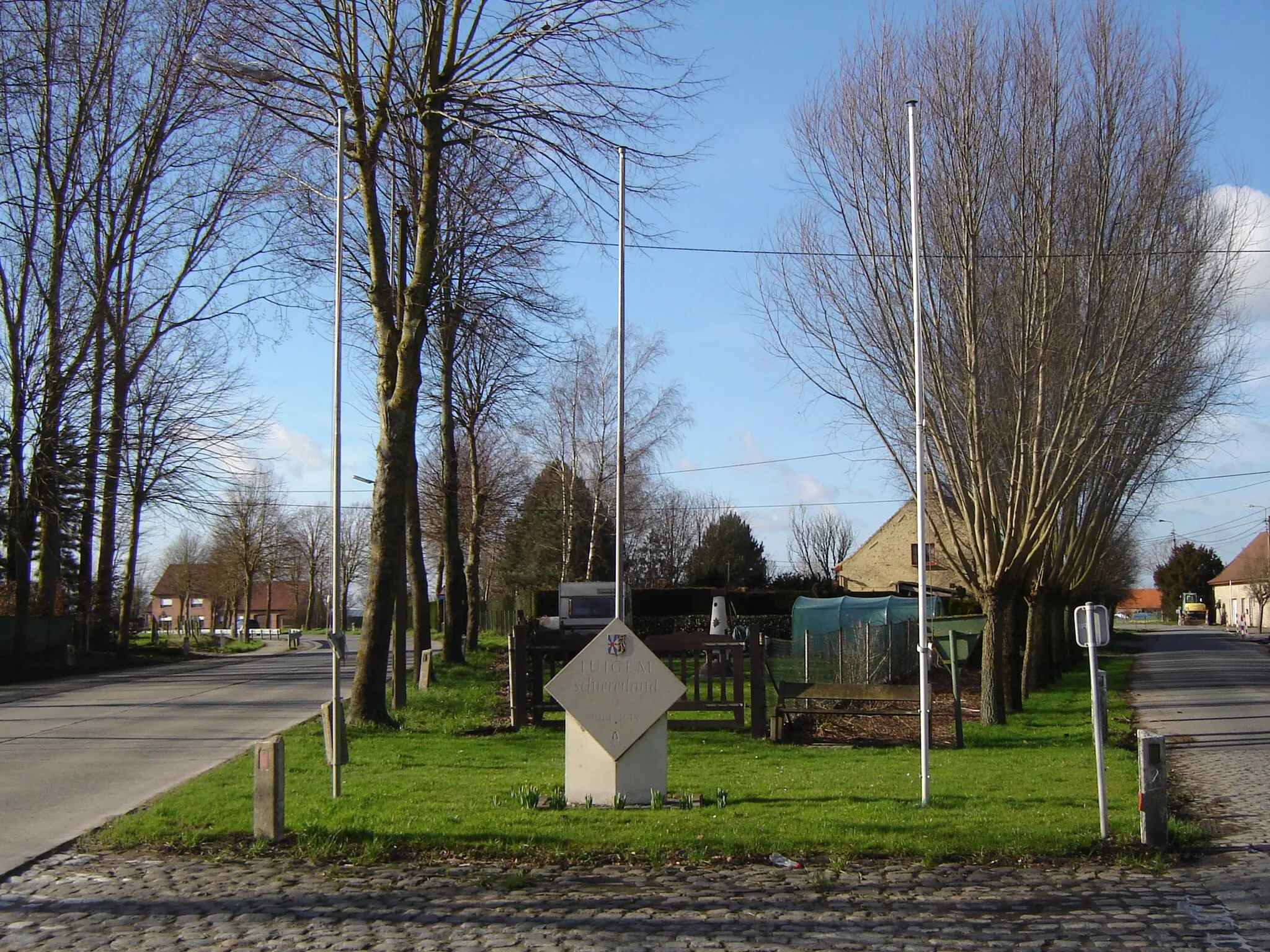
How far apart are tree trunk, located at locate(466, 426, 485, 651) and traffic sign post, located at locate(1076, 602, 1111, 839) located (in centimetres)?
2950

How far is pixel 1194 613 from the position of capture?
365 feet

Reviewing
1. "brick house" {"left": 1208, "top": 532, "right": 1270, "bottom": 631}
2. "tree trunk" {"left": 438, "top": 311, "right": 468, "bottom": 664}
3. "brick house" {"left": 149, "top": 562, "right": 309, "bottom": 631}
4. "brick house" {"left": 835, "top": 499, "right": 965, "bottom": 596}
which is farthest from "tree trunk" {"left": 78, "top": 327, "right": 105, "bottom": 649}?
"brick house" {"left": 1208, "top": 532, "right": 1270, "bottom": 631}

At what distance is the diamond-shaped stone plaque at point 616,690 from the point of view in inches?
403

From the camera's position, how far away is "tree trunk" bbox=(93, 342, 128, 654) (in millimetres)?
29531

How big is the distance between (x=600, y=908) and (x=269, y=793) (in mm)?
2930

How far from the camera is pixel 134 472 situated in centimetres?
3009

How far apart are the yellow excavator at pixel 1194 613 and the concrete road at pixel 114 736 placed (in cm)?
10097

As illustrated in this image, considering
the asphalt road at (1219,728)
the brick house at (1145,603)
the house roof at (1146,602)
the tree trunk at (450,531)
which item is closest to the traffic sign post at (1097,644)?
the asphalt road at (1219,728)

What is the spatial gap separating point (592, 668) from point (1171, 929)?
196 inches

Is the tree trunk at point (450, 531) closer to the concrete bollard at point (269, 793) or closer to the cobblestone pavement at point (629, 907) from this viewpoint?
the concrete bollard at point (269, 793)

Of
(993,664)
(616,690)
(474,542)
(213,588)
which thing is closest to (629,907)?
(616,690)

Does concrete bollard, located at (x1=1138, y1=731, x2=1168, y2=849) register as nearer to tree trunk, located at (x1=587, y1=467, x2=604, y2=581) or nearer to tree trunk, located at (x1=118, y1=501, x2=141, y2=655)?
tree trunk, located at (x1=118, y1=501, x2=141, y2=655)

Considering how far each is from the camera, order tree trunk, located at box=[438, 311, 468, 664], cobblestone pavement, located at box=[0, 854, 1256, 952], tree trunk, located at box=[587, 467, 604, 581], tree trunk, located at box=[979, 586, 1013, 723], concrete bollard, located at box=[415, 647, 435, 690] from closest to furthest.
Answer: cobblestone pavement, located at box=[0, 854, 1256, 952], tree trunk, located at box=[979, 586, 1013, 723], concrete bollard, located at box=[415, 647, 435, 690], tree trunk, located at box=[438, 311, 468, 664], tree trunk, located at box=[587, 467, 604, 581]

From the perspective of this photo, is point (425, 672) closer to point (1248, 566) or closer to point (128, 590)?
point (128, 590)
